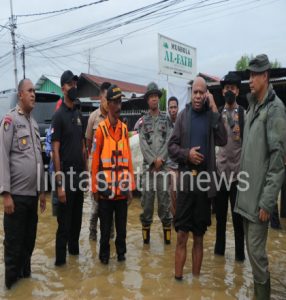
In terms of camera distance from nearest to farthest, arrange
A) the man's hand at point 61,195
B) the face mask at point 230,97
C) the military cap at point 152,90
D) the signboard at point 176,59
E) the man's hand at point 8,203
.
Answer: the man's hand at point 8,203, the man's hand at point 61,195, the face mask at point 230,97, the military cap at point 152,90, the signboard at point 176,59

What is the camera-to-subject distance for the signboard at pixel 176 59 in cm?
975

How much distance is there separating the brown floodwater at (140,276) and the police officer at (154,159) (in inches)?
17.1

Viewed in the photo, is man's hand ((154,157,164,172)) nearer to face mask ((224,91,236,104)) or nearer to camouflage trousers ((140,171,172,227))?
camouflage trousers ((140,171,172,227))

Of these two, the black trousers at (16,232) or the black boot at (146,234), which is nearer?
the black trousers at (16,232)

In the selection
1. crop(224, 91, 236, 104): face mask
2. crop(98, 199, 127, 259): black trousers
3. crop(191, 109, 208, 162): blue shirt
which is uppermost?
crop(224, 91, 236, 104): face mask

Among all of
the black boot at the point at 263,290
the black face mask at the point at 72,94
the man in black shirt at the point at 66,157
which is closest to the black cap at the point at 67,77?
the man in black shirt at the point at 66,157

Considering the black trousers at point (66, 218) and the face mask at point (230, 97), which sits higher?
the face mask at point (230, 97)

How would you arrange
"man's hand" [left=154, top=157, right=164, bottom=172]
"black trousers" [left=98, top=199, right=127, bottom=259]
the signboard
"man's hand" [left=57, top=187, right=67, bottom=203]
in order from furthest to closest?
the signboard < "man's hand" [left=154, top=157, right=164, bottom=172] < "black trousers" [left=98, top=199, right=127, bottom=259] < "man's hand" [left=57, top=187, right=67, bottom=203]

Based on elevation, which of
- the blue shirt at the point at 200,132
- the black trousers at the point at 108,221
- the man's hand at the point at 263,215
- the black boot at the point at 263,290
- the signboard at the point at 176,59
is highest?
the signboard at the point at 176,59

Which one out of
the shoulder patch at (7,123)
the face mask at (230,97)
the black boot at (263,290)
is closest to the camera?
the black boot at (263,290)

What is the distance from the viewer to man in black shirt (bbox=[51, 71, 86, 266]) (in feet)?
14.3

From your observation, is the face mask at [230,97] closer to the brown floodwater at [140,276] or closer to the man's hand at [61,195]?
the brown floodwater at [140,276]

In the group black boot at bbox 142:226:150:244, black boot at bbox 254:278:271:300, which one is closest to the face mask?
black boot at bbox 142:226:150:244

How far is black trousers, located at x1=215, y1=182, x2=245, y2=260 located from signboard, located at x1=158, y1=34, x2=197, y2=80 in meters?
5.57
